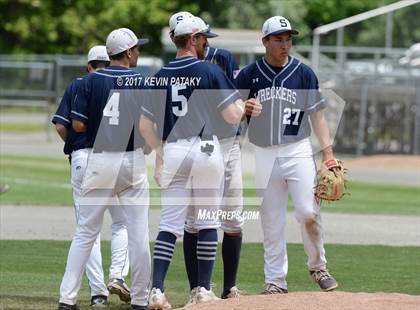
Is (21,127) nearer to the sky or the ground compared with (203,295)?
nearer to the ground

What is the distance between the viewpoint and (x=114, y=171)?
28.4 feet

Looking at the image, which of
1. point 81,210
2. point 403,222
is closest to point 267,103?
point 81,210

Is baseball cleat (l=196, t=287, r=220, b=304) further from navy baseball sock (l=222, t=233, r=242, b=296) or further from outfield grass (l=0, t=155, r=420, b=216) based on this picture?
outfield grass (l=0, t=155, r=420, b=216)

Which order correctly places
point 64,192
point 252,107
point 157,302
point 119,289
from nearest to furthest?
point 157,302 < point 252,107 < point 119,289 < point 64,192

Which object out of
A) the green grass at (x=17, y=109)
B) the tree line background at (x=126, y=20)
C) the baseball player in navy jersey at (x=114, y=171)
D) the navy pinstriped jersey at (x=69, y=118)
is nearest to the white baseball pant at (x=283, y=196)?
the baseball player in navy jersey at (x=114, y=171)

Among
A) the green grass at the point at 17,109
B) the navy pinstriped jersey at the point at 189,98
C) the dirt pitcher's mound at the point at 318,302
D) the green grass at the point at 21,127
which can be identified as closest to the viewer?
the dirt pitcher's mound at the point at 318,302

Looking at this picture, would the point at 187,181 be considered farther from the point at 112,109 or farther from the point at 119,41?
the point at 119,41

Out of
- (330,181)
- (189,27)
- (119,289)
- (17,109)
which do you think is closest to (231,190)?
(330,181)

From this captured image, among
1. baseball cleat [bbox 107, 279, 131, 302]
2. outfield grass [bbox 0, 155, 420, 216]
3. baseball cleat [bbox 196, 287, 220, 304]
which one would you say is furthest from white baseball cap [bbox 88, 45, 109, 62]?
outfield grass [bbox 0, 155, 420, 216]

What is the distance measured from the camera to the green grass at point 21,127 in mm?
38188

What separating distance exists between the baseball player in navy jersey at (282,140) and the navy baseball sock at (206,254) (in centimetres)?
75

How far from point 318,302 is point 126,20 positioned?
44.8 meters

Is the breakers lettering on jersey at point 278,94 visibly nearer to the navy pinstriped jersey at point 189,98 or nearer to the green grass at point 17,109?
the navy pinstriped jersey at point 189,98

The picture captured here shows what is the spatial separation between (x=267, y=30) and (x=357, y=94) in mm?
21929
